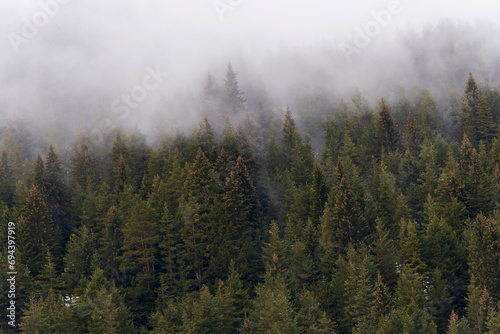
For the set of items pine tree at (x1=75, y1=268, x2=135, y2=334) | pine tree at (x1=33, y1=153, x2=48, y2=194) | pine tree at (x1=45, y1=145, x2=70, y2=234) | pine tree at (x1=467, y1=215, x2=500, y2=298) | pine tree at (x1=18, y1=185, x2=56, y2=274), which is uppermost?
pine tree at (x1=33, y1=153, x2=48, y2=194)

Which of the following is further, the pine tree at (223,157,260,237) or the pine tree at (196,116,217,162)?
the pine tree at (196,116,217,162)

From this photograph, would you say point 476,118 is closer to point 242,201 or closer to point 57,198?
point 242,201

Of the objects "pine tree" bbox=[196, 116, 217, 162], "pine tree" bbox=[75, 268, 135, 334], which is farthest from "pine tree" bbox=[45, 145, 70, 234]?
"pine tree" bbox=[75, 268, 135, 334]

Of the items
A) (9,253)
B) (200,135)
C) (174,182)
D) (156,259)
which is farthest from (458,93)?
(9,253)

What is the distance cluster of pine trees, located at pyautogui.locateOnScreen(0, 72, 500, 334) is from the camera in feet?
138

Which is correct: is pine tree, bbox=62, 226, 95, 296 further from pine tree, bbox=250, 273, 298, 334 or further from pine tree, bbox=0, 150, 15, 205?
pine tree, bbox=0, 150, 15, 205

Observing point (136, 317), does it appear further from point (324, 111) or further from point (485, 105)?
point (324, 111)

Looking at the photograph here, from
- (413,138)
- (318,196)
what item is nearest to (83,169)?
(318,196)

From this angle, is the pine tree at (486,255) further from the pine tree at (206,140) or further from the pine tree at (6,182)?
the pine tree at (6,182)

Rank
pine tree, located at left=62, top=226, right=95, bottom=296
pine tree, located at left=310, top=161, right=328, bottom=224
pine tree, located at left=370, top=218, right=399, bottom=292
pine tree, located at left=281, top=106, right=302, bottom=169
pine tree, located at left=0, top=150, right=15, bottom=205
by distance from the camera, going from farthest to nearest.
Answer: pine tree, located at left=281, top=106, right=302, bottom=169
pine tree, located at left=0, top=150, right=15, bottom=205
pine tree, located at left=310, top=161, right=328, bottom=224
pine tree, located at left=62, top=226, right=95, bottom=296
pine tree, located at left=370, top=218, right=399, bottom=292

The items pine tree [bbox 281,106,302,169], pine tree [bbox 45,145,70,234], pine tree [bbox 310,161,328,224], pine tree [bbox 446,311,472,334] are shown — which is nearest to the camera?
pine tree [bbox 446,311,472,334]

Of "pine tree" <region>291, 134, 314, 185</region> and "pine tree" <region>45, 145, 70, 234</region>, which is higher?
"pine tree" <region>45, 145, 70, 234</region>

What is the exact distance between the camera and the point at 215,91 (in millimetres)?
115812

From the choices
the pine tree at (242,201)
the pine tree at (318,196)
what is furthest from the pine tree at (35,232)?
the pine tree at (318,196)
